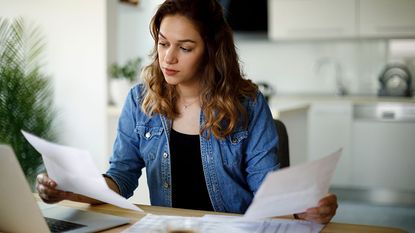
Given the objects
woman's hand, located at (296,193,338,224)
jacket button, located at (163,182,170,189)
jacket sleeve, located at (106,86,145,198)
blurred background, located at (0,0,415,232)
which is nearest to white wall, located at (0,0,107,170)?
blurred background, located at (0,0,415,232)

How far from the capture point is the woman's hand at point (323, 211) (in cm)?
142

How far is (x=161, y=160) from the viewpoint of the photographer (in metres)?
1.85

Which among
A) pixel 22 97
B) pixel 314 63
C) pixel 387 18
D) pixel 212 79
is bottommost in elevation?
pixel 314 63

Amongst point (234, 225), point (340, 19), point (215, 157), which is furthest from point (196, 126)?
point (340, 19)

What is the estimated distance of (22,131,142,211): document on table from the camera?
135cm

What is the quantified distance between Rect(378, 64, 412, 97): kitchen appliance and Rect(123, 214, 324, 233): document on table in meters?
4.15

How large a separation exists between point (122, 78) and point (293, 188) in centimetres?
277

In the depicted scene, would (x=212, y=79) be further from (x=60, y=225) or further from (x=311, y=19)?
(x=311, y=19)

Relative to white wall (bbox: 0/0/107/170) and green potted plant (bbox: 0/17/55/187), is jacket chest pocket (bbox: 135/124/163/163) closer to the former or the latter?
green potted plant (bbox: 0/17/55/187)

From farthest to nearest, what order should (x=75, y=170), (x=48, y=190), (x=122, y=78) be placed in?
(x=122, y=78)
(x=48, y=190)
(x=75, y=170)

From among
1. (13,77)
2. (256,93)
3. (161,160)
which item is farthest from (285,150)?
(13,77)

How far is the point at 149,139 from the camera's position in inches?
73.7

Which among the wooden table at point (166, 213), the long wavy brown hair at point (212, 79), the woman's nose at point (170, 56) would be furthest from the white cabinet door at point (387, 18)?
the wooden table at point (166, 213)

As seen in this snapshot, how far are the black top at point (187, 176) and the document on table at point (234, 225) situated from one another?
318 mm
